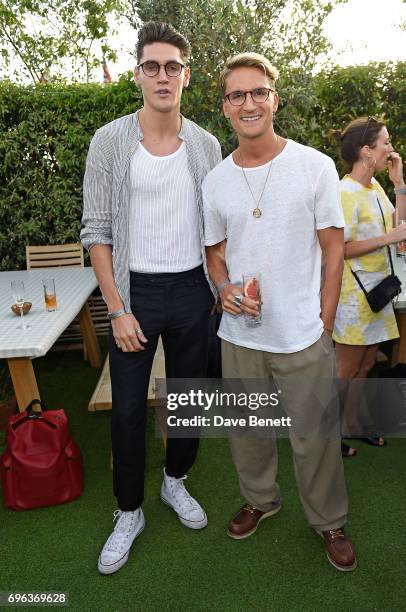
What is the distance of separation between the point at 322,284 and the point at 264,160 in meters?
0.57

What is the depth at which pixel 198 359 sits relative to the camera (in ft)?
7.79

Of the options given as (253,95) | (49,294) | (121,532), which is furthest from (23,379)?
(253,95)

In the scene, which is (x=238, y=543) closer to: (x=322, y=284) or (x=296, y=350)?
(x=296, y=350)

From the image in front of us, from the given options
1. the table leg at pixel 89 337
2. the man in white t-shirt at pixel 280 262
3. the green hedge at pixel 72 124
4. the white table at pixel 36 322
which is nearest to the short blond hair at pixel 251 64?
the man in white t-shirt at pixel 280 262

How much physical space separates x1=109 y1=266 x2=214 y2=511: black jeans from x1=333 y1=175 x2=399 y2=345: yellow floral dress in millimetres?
976

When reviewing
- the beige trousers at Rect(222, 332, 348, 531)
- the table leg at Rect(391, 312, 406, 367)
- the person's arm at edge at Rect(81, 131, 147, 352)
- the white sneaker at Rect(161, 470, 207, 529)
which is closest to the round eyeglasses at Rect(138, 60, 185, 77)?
the person's arm at edge at Rect(81, 131, 147, 352)

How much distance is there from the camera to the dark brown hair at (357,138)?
281 centimetres

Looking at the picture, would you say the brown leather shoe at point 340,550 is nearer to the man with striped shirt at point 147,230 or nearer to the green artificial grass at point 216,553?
the green artificial grass at point 216,553

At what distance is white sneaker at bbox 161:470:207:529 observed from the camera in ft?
8.48

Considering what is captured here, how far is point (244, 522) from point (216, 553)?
20cm

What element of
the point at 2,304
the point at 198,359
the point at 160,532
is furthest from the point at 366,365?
the point at 2,304

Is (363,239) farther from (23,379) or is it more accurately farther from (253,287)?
(23,379)

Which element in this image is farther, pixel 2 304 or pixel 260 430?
pixel 2 304

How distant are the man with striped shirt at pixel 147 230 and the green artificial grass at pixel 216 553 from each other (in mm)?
195
